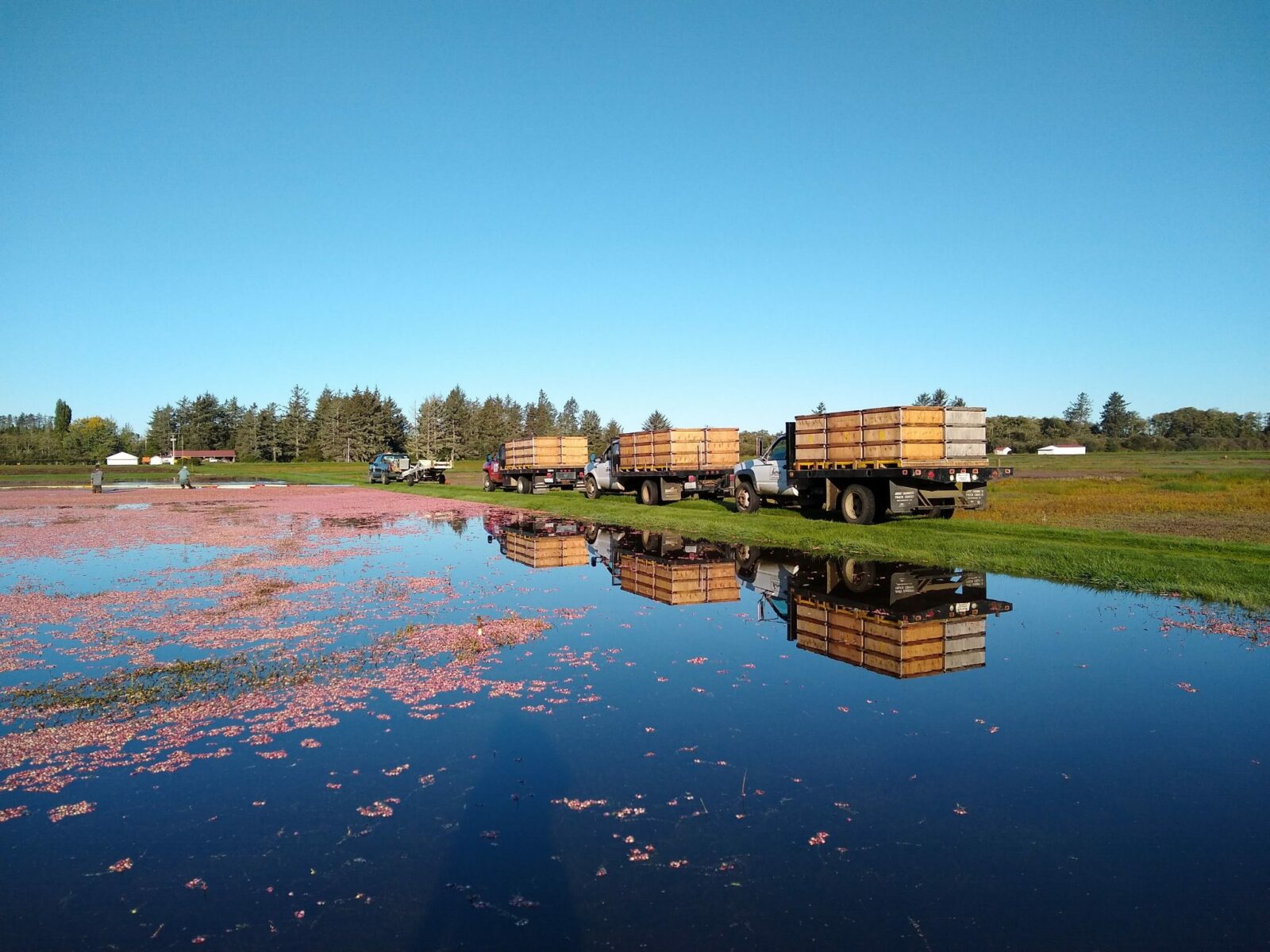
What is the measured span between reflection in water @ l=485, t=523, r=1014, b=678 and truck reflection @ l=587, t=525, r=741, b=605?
0.03m

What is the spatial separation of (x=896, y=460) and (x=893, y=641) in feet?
37.8

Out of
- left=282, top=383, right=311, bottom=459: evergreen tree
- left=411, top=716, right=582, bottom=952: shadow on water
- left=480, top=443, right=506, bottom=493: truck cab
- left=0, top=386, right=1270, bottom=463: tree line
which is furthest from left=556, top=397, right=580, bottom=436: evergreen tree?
left=411, top=716, right=582, bottom=952: shadow on water

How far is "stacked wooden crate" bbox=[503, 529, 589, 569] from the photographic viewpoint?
57.5ft

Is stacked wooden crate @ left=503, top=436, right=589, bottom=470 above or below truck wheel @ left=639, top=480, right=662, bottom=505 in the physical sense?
above

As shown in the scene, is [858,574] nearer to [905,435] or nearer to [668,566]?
[668,566]

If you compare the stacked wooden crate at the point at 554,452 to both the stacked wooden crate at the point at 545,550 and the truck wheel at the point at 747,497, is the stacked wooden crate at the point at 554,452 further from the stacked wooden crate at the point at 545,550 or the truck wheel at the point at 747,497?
the stacked wooden crate at the point at 545,550

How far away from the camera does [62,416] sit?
17250 cm

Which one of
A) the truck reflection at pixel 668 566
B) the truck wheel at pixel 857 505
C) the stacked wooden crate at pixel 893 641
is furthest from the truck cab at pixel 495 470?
the stacked wooden crate at pixel 893 641

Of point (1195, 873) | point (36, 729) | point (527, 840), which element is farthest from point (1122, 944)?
point (36, 729)

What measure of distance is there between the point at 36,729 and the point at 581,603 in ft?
23.5

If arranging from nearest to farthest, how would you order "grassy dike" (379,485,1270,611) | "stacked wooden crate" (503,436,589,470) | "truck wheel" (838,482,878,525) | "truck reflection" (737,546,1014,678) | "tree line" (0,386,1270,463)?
"truck reflection" (737,546,1014,678) < "grassy dike" (379,485,1270,611) < "truck wheel" (838,482,878,525) < "stacked wooden crate" (503,436,589,470) < "tree line" (0,386,1270,463)

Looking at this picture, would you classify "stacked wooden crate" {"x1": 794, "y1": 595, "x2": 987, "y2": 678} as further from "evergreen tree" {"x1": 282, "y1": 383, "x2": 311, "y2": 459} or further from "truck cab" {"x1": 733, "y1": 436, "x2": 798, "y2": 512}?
"evergreen tree" {"x1": 282, "y1": 383, "x2": 311, "y2": 459}

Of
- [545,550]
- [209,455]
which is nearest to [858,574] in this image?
[545,550]

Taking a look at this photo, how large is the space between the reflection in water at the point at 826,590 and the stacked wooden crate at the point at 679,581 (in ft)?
0.06
